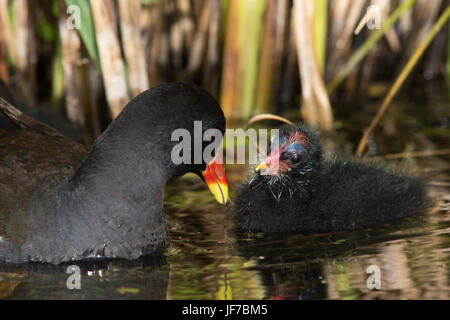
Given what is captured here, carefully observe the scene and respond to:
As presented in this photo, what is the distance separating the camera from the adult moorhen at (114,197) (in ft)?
11.9

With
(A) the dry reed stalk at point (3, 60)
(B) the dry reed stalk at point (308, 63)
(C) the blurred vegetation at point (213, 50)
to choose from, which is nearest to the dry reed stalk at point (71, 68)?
(C) the blurred vegetation at point (213, 50)

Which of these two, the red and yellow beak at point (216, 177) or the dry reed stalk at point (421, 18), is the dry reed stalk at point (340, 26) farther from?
the red and yellow beak at point (216, 177)

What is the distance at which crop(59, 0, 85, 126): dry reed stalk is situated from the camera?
600 cm

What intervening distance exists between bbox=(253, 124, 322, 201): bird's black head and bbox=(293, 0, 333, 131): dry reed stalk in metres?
1.59

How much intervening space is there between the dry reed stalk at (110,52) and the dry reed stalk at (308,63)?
1.27m

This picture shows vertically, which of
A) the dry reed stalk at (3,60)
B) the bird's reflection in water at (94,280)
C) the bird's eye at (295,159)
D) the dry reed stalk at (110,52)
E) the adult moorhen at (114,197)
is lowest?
the bird's reflection in water at (94,280)

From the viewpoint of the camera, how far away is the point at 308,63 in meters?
5.89

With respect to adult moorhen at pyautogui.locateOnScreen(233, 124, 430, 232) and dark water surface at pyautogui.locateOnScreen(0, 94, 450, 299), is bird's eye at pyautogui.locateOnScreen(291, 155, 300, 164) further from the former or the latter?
dark water surface at pyautogui.locateOnScreen(0, 94, 450, 299)

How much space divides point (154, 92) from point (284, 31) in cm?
331

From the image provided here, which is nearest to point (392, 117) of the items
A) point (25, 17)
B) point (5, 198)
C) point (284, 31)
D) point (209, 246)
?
point (284, 31)

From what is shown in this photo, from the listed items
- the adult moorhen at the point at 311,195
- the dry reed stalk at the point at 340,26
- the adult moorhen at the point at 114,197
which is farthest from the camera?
the dry reed stalk at the point at 340,26

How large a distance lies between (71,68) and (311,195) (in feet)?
8.23

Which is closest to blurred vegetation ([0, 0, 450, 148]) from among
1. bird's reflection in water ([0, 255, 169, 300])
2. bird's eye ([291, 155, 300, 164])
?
bird's eye ([291, 155, 300, 164])

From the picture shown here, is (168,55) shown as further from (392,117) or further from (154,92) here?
(154,92)
